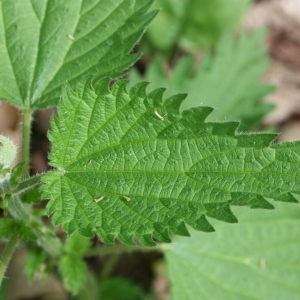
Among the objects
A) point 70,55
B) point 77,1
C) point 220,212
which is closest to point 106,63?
point 70,55

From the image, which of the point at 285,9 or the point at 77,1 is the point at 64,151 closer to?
the point at 77,1

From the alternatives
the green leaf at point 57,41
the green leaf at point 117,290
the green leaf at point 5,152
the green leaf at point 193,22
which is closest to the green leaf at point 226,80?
the green leaf at point 193,22

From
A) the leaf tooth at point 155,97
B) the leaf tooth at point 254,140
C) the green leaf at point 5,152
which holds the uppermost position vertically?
the leaf tooth at point 155,97

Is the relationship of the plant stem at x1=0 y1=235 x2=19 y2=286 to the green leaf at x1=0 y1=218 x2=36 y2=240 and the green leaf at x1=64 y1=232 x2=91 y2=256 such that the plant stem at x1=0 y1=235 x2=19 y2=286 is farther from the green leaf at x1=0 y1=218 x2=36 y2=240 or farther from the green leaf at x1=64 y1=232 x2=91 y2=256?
the green leaf at x1=64 y1=232 x2=91 y2=256

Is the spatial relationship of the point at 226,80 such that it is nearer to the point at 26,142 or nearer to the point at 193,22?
the point at 193,22

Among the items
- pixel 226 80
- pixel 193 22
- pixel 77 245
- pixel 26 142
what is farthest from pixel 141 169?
pixel 193 22

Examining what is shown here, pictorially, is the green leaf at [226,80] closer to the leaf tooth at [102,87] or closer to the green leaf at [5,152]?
the leaf tooth at [102,87]

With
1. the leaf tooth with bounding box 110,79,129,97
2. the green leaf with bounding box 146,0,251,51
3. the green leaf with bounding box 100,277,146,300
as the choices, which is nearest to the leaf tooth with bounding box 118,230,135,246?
the leaf tooth with bounding box 110,79,129,97
